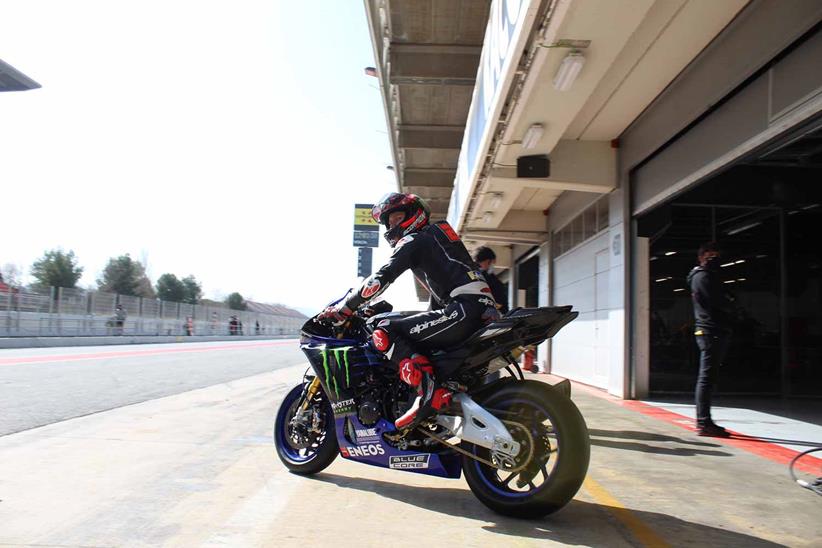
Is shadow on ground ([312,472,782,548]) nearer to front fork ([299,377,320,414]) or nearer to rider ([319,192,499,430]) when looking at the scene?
rider ([319,192,499,430])

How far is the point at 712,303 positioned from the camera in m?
6.19

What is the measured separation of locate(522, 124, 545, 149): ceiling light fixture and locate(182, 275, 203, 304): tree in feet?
243

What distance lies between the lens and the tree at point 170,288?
74812 mm

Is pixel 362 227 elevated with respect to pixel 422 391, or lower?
elevated

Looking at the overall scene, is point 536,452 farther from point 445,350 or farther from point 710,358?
point 710,358

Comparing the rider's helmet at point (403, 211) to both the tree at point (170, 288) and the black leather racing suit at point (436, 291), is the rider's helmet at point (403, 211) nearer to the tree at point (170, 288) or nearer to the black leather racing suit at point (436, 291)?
the black leather racing suit at point (436, 291)

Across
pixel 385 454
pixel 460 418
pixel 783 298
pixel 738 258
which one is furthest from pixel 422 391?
pixel 783 298

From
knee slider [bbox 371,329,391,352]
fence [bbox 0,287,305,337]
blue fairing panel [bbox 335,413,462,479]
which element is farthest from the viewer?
fence [bbox 0,287,305,337]

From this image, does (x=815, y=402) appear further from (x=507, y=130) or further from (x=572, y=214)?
(x=507, y=130)

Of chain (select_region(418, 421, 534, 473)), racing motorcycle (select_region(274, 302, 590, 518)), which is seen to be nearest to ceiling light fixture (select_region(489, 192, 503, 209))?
racing motorcycle (select_region(274, 302, 590, 518))

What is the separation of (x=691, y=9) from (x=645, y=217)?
12.6ft

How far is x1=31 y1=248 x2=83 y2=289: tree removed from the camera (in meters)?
55.3

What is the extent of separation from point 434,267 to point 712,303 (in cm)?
366

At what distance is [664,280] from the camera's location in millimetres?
10289
